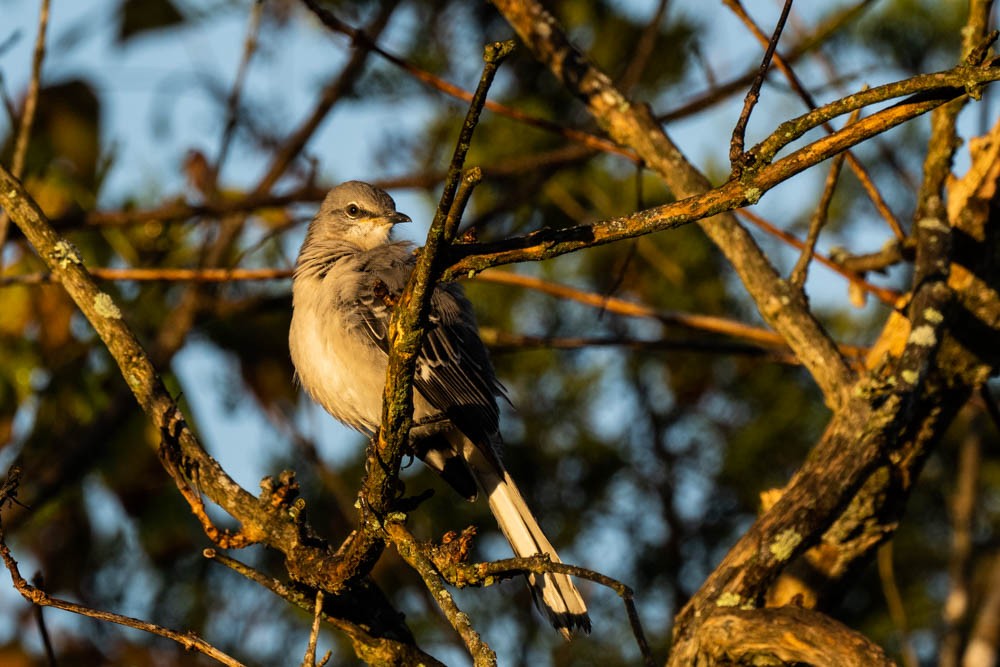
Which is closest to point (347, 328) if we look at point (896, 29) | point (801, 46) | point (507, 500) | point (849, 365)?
point (507, 500)

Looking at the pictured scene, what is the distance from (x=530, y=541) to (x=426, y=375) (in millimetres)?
711

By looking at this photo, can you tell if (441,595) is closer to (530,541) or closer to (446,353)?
(530,541)

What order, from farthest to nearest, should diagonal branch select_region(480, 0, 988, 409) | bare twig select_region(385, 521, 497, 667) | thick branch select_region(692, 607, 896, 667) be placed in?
diagonal branch select_region(480, 0, 988, 409)
thick branch select_region(692, 607, 896, 667)
bare twig select_region(385, 521, 497, 667)

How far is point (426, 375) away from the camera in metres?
4.05

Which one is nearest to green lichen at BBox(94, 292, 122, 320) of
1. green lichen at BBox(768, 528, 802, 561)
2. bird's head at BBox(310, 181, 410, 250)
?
bird's head at BBox(310, 181, 410, 250)

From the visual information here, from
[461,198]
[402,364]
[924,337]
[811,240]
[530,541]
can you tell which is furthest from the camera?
[530,541]

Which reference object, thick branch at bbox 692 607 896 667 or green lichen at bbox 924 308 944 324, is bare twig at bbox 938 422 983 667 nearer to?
green lichen at bbox 924 308 944 324

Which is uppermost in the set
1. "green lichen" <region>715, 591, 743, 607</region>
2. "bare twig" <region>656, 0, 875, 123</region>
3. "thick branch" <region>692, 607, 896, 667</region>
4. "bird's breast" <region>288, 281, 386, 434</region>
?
"bare twig" <region>656, 0, 875, 123</region>

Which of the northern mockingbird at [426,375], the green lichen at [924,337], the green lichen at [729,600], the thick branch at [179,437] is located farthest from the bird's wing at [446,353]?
the green lichen at [924,337]

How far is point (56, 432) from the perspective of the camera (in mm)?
5711

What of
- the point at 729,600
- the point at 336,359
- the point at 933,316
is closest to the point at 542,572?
the point at 729,600

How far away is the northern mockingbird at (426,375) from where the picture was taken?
4027 mm

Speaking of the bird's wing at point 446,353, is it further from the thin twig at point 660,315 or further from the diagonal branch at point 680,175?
the diagonal branch at point 680,175

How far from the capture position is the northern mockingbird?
403 cm
